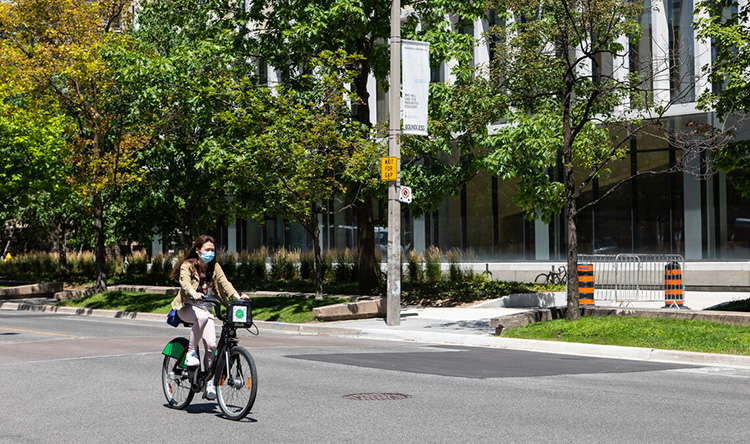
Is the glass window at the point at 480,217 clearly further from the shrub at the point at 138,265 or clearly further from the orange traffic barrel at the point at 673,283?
the shrub at the point at 138,265

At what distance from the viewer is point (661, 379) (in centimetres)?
1085

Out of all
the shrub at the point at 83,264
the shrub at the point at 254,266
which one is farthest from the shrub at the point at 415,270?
the shrub at the point at 83,264

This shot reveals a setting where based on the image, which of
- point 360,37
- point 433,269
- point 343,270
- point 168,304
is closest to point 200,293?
point 360,37

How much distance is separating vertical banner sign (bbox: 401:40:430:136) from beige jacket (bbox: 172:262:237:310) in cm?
1095

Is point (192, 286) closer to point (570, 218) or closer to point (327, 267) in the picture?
point (570, 218)

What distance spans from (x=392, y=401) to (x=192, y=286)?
8.23 ft

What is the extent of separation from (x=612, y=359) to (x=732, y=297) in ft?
43.8

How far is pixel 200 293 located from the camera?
26.8ft

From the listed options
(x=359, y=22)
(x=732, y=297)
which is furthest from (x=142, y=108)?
(x=732, y=297)

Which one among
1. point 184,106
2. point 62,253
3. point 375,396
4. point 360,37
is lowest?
point 375,396

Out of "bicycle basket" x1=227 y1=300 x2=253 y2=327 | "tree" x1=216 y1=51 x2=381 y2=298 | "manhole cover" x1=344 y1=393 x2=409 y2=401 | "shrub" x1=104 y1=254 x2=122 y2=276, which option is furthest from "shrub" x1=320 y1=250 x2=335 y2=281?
"bicycle basket" x1=227 y1=300 x2=253 y2=327

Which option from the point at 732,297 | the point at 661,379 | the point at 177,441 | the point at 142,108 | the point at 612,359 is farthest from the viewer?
the point at 142,108

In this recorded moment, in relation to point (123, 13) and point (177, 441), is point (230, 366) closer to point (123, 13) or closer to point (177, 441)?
point (177, 441)

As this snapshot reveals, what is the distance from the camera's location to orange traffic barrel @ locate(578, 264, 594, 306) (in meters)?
20.2
